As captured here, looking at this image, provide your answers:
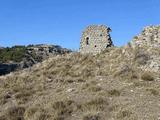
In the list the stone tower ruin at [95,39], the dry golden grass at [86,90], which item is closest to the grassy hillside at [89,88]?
the dry golden grass at [86,90]

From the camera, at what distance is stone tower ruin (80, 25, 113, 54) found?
25.8m

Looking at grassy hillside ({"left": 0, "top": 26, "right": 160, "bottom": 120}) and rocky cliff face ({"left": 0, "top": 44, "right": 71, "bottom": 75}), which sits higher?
rocky cliff face ({"left": 0, "top": 44, "right": 71, "bottom": 75})

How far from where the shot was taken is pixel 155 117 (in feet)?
43.1

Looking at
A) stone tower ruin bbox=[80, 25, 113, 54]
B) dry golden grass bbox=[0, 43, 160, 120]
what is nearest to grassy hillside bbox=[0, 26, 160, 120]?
dry golden grass bbox=[0, 43, 160, 120]

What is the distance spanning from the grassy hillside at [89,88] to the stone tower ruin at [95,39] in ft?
3.35

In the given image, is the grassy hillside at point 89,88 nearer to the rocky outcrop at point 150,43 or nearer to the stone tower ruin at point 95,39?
the rocky outcrop at point 150,43

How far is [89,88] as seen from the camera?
17578 mm

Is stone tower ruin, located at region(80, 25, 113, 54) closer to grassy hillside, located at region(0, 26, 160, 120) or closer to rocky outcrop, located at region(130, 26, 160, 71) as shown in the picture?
grassy hillside, located at region(0, 26, 160, 120)

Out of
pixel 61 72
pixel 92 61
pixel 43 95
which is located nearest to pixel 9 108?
pixel 43 95

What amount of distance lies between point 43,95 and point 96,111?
4.21 m

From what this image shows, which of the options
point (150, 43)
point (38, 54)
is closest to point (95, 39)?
point (150, 43)

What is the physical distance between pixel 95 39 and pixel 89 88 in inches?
346

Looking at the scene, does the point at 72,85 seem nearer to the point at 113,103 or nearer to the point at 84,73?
the point at 84,73

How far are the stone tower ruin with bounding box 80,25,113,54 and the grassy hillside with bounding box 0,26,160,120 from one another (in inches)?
40.3
